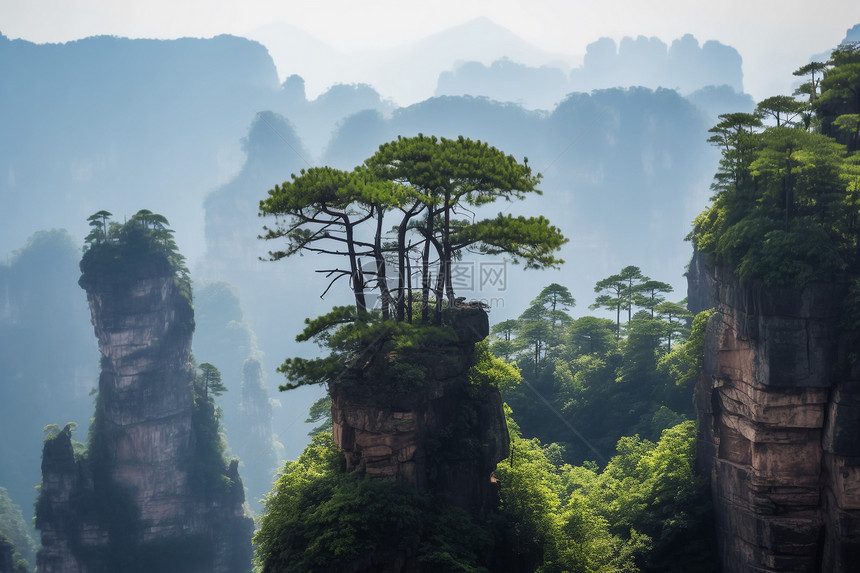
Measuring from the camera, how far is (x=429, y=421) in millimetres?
17172

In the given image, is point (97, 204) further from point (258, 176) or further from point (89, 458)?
point (89, 458)

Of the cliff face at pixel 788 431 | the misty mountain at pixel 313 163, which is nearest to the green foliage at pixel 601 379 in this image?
the cliff face at pixel 788 431

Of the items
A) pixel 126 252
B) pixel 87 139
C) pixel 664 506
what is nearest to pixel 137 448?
pixel 126 252

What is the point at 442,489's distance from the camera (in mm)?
17016

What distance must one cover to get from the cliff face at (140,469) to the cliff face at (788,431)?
4436 centimetres

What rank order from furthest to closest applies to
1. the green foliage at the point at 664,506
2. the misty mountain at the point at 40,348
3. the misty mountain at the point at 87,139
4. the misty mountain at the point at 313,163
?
the misty mountain at the point at 87,139, the misty mountain at the point at 313,163, the misty mountain at the point at 40,348, the green foliage at the point at 664,506

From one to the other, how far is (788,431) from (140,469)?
1892 inches

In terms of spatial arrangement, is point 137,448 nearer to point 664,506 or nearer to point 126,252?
point 126,252

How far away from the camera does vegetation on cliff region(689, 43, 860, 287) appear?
54.4 feet

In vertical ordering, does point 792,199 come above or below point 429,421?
above

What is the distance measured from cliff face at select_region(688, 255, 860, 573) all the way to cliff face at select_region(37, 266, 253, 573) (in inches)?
1747

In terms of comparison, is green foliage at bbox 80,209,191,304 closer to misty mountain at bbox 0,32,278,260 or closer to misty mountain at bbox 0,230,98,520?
misty mountain at bbox 0,230,98,520

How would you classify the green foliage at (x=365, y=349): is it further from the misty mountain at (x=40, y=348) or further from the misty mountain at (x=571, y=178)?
the misty mountain at (x=571, y=178)

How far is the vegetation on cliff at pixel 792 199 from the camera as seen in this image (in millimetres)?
16578
